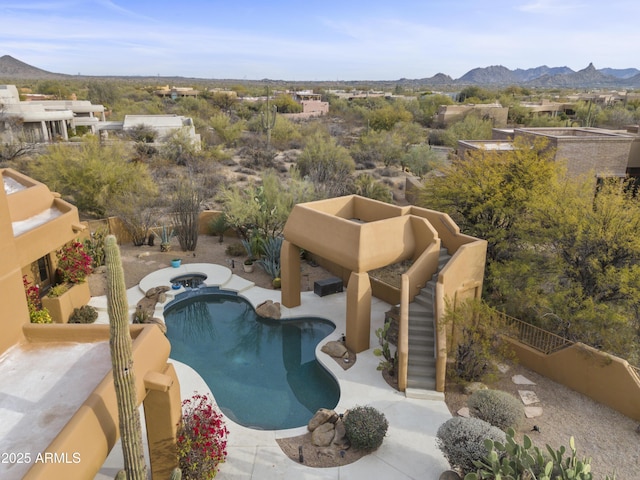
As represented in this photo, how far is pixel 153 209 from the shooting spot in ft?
80.8

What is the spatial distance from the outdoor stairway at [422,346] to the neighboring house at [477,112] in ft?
146

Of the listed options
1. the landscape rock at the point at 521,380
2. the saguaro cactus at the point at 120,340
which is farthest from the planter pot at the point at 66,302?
the landscape rock at the point at 521,380

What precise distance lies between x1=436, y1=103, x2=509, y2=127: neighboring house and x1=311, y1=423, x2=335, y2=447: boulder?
4982cm

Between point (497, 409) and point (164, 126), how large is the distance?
38.9 metres

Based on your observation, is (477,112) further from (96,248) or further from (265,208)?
(96,248)

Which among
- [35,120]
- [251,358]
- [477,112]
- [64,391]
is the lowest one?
[251,358]

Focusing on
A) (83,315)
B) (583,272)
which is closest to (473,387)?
(583,272)

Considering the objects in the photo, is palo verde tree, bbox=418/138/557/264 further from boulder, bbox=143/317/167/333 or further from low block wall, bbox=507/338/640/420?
Answer: boulder, bbox=143/317/167/333

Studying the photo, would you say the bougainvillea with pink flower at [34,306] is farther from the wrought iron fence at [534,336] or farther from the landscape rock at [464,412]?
the wrought iron fence at [534,336]

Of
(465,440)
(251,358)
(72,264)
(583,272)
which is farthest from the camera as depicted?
(72,264)

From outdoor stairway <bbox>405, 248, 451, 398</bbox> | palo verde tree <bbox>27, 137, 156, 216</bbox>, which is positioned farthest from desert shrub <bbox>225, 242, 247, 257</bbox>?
outdoor stairway <bbox>405, 248, 451, 398</bbox>

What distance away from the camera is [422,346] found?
13.0 meters

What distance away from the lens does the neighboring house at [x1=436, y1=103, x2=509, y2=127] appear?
5488cm

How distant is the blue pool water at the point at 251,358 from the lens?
11.9 m
